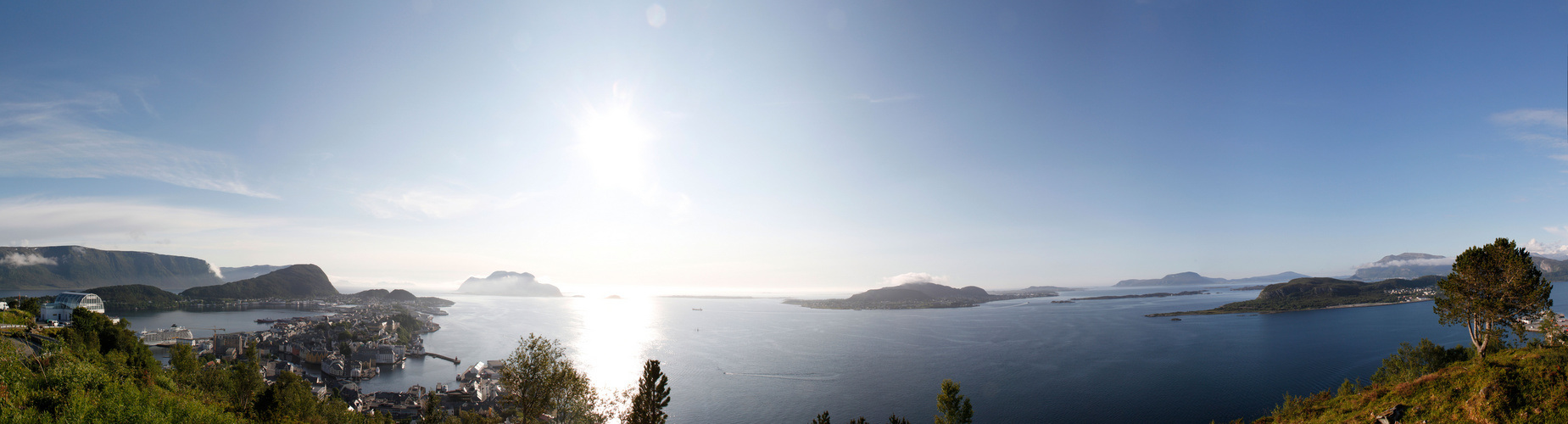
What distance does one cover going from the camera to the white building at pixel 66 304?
294 feet

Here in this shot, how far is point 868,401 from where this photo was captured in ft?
193

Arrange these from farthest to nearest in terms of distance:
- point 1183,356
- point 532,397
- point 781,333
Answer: point 781,333 < point 1183,356 < point 532,397

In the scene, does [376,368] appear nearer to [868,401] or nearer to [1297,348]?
[868,401]

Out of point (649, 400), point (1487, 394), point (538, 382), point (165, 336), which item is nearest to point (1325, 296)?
point (1487, 394)

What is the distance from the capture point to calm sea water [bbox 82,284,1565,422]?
5616cm

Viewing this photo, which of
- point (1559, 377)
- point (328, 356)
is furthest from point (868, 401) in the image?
point (328, 356)

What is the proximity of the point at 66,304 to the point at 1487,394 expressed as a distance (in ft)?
627

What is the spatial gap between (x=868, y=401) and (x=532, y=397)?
42141mm

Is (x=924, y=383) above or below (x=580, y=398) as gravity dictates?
below

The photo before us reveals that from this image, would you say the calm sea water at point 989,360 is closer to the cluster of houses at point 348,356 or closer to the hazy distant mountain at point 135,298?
the cluster of houses at point 348,356

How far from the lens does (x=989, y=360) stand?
81375mm

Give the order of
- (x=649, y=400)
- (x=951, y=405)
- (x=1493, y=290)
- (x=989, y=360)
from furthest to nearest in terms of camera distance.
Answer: (x=989, y=360) < (x=951, y=405) < (x=1493, y=290) < (x=649, y=400)

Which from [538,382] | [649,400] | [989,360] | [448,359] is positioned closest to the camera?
[649,400]

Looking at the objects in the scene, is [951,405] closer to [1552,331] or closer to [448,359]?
[1552,331]
